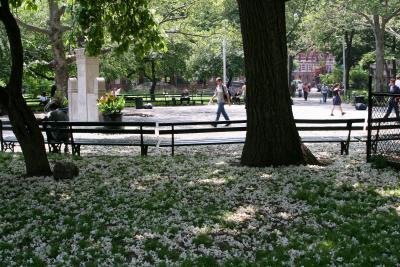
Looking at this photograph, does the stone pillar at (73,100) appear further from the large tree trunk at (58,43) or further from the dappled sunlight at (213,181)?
the dappled sunlight at (213,181)

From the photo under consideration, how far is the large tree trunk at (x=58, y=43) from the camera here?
25828mm

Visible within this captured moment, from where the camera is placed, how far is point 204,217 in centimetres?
621

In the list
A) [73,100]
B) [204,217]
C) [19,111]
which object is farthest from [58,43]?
[204,217]

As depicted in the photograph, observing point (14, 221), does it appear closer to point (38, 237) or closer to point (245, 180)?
point (38, 237)

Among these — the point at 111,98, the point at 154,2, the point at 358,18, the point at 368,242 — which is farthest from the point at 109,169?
the point at 358,18

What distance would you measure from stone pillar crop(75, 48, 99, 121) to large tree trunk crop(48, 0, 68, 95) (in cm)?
652

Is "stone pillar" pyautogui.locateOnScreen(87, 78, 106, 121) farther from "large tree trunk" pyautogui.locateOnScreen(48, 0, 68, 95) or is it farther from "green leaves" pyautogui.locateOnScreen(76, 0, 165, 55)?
"green leaves" pyautogui.locateOnScreen(76, 0, 165, 55)

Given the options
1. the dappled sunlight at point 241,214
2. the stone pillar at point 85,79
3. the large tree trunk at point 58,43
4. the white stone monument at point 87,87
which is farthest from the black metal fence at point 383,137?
the large tree trunk at point 58,43

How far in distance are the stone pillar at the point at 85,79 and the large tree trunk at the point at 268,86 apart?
11630 millimetres

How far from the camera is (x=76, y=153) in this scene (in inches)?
490

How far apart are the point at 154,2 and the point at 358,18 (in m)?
16.6

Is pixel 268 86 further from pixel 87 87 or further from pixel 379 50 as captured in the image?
pixel 379 50

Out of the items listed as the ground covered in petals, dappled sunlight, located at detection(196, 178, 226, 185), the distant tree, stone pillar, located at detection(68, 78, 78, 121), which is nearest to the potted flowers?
stone pillar, located at detection(68, 78, 78, 121)

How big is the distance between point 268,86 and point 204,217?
365cm
